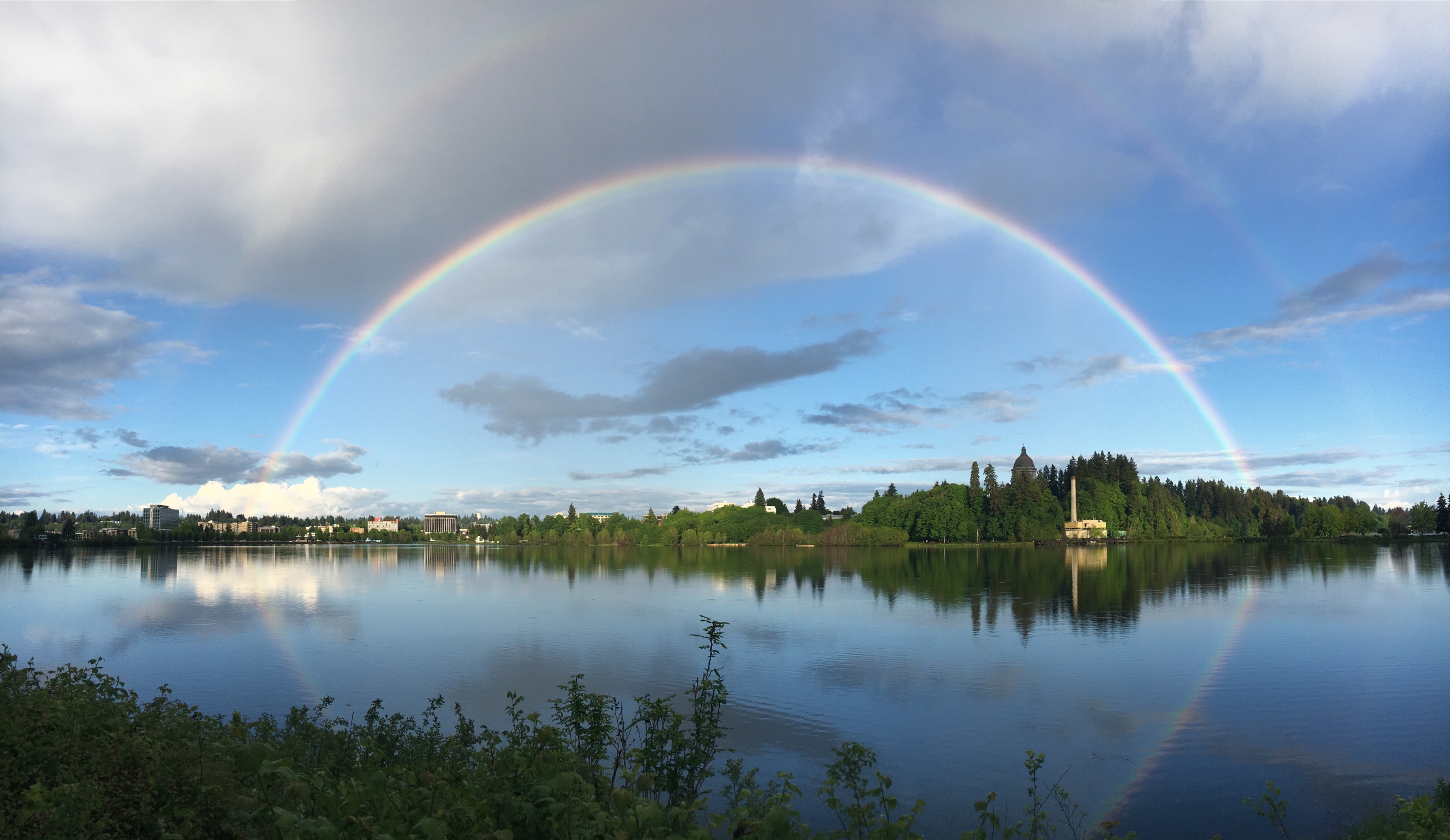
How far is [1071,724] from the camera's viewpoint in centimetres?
2494

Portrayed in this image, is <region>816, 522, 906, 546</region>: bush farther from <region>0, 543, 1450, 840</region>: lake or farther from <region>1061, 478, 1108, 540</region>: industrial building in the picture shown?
<region>0, 543, 1450, 840</region>: lake

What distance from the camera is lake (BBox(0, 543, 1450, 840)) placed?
20250mm

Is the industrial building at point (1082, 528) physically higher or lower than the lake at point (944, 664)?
lower

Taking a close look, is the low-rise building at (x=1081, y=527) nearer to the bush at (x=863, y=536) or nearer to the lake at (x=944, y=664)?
the bush at (x=863, y=536)

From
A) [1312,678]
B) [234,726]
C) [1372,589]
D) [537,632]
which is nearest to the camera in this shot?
[234,726]

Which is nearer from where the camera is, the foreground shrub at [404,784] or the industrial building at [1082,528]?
the foreground shrub at [404,784]

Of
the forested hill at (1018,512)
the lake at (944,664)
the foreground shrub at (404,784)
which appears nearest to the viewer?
the foreground shrub at (404,784)

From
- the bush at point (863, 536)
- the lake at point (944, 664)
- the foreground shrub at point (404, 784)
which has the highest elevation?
the foreground shrub at point (404, 784)

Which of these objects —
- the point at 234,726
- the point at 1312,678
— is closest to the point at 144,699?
the point at 234,726

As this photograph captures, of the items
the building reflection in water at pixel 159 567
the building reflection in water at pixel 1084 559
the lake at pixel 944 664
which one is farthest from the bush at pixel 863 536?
the building reflection in water at pixel 159 567

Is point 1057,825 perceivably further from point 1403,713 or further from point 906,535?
point 906,535

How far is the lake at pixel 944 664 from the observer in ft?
66.4

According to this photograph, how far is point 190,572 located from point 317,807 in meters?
118

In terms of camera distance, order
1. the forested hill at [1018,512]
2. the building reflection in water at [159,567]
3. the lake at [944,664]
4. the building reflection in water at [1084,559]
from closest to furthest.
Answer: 1. the lake at [944,664]
2. the building reflection in water at [1084,559]
3. the building reflection in water at [159,567]
4. the forested hill at [1018,512]
